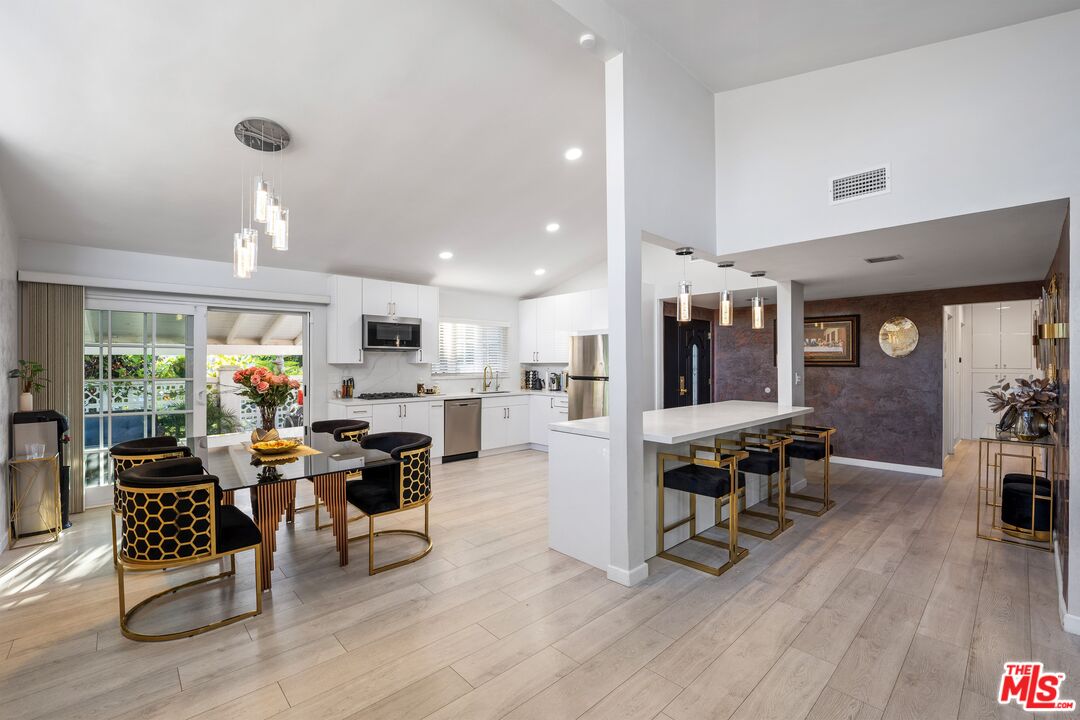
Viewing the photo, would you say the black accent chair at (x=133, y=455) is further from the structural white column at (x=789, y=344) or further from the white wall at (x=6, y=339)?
the structural white column at (x=789, y=344)

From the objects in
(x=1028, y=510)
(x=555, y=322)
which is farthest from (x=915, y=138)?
(x=555, y=322)

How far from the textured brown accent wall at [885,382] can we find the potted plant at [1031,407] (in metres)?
2.34

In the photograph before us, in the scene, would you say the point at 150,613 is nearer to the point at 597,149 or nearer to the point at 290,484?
the point at 290,484

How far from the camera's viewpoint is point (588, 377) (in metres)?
6.21

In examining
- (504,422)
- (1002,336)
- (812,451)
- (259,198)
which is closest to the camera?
(259,198)

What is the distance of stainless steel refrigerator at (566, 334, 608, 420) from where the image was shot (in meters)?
6.10

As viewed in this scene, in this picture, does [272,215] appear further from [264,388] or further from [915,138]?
[915,138]

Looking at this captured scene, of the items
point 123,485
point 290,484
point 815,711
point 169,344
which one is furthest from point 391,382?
point 815,711

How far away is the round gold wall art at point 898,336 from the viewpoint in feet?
18.5

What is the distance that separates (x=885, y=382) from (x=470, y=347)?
5.35m

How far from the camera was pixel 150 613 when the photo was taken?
2502mm

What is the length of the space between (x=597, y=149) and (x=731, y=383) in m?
4.14

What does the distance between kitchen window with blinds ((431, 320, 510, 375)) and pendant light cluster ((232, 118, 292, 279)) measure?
10.0 feet

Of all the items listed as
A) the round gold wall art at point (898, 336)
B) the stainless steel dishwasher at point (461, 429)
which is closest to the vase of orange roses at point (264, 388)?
the stainless steel dishwasher at point (461, 429)
